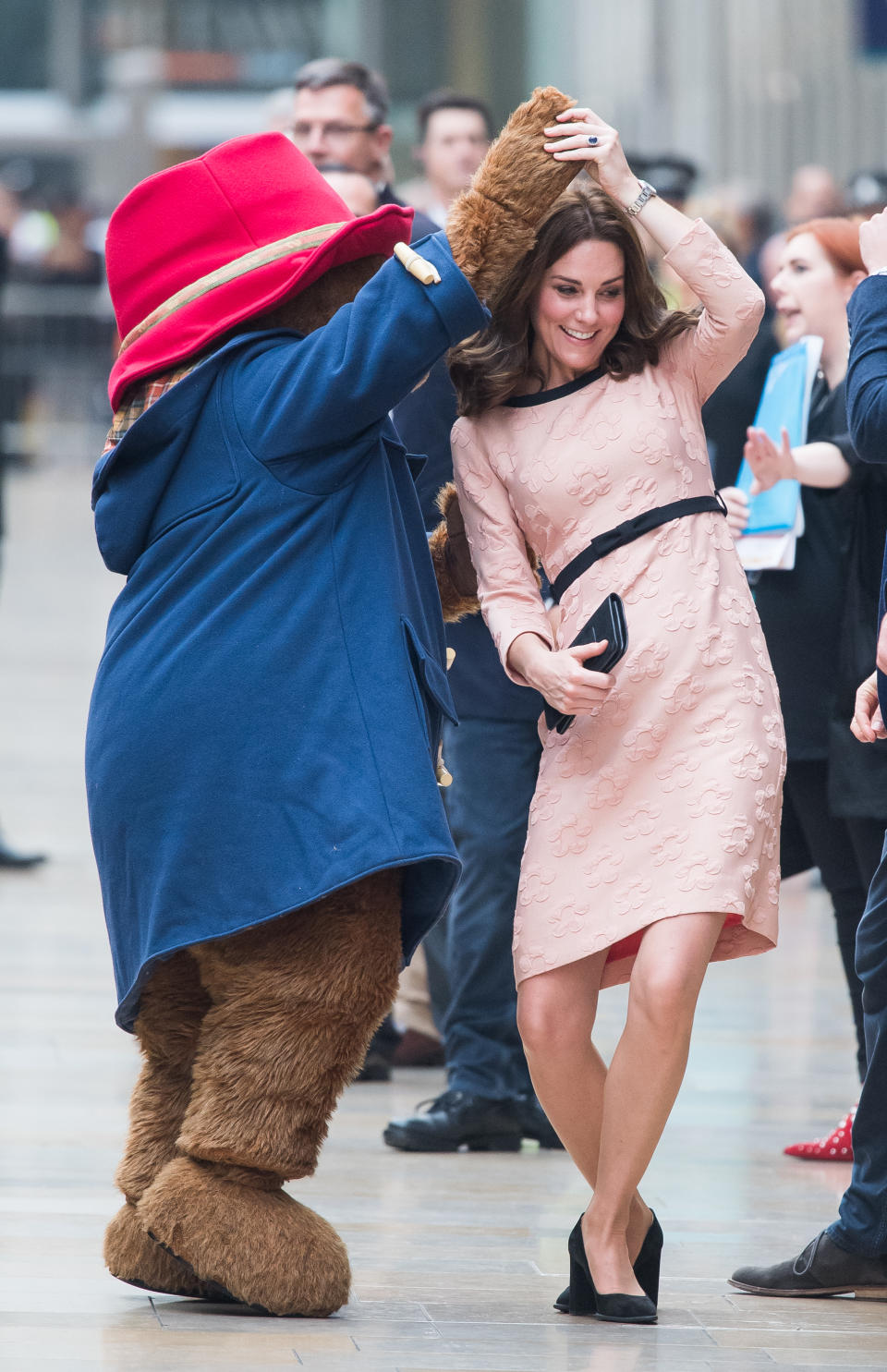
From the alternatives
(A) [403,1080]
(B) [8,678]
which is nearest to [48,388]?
(B) [8,678]

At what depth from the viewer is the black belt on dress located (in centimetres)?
313

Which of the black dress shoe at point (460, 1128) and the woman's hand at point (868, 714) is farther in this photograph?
the black dress shoe at point (460, 1128)

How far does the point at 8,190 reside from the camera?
9.81 m

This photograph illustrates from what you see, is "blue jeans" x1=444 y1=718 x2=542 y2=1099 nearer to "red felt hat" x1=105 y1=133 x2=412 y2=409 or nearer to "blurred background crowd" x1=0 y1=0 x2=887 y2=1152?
"blurred background crowd" x1=0 y1=0 x2=887 y2=1152

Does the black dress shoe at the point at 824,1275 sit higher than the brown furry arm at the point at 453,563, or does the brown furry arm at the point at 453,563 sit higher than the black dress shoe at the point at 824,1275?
the brown furry arm at the point at 453,563

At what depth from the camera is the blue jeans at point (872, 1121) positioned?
3.19 m

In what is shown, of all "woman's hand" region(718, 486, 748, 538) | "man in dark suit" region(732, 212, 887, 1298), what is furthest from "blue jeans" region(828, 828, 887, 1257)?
"woman's hand" region(718, 486, 748, 538)

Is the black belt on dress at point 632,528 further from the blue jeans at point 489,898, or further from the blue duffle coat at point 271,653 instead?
the blue jeans at point 489,898

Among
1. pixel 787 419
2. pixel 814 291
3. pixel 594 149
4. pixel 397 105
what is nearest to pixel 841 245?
pixel 814 291

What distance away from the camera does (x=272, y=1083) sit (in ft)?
9.59

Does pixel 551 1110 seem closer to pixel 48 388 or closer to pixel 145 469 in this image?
pixel 145 469

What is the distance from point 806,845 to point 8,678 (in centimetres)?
750

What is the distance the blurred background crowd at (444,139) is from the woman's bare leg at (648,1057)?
992 mm

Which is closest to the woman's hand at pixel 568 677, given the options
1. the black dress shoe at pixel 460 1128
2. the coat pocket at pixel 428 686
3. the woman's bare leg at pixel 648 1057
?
the coat pocket at pixel 428 686
